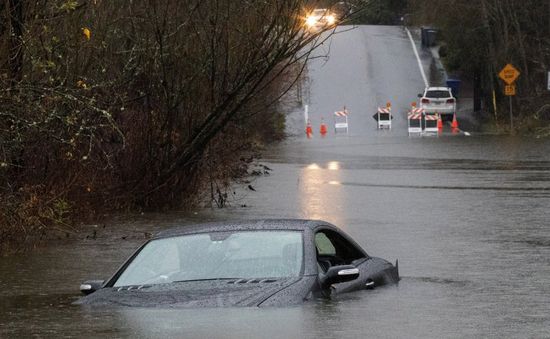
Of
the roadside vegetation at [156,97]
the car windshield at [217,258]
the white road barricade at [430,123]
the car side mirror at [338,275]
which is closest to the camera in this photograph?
the car side mirror at [338,275]

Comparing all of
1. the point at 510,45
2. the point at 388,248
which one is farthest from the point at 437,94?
the point at 388,248

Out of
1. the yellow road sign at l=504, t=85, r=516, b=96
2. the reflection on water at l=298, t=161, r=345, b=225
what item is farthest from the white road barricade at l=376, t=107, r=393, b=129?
the reflection on water at l=298, t=161, r=345, b=225

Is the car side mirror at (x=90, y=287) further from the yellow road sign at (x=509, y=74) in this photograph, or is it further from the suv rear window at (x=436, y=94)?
the suv rear window at (x=436, y=94)

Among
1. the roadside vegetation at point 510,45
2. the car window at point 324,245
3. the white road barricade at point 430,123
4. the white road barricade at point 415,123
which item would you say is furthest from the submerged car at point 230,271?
the white road barricade at point 430,123

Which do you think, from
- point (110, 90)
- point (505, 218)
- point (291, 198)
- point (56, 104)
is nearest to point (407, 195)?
point (291, 198)

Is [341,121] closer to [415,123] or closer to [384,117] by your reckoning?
[384,117]

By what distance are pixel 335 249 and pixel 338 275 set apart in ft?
4.53

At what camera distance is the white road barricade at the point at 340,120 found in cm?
6450

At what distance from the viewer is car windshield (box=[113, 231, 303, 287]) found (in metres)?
11.5

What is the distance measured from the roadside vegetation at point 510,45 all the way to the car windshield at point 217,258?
4842 centimetres

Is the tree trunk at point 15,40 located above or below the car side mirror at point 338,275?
above

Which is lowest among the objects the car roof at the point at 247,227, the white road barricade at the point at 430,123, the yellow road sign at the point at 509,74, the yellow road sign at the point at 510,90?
the white road barricade at the point at 430,123

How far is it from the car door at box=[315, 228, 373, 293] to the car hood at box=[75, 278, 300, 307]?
1052 millimetres

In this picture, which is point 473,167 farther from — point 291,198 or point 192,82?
point 192,82
